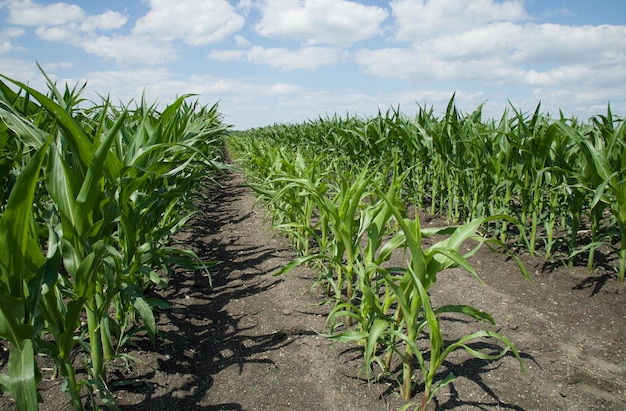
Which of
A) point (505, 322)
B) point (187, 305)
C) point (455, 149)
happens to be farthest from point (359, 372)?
point (455, 149)

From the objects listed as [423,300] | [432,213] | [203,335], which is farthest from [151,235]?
[432,213]

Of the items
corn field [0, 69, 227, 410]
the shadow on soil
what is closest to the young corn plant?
the shadow on soil

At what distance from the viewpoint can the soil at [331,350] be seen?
5.81 feet

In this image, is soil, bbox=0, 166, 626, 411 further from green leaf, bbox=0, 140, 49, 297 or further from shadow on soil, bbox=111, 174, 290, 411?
green leaf, bbox=0, 140, 49, 297

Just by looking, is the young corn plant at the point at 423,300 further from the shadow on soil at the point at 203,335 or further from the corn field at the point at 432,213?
the shadow on soil at the point at 203,335

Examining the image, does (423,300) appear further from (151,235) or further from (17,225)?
(151,235)

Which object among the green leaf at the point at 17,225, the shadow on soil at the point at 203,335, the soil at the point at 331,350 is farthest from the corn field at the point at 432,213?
the green leaf at the point at 17,225

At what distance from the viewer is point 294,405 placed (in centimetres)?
176

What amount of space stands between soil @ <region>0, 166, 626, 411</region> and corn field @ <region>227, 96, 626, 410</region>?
124 millimetres

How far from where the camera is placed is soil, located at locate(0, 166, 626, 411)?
1770 millimetres

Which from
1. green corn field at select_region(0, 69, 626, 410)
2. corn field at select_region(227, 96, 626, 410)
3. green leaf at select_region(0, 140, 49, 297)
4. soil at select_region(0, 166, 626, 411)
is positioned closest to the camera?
green leaf at select_region(0, 140, 49, 297)

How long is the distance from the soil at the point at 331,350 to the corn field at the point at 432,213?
0.12 metres

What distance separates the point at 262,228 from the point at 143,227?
2.47 m

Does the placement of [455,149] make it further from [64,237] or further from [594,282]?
[64,237]
